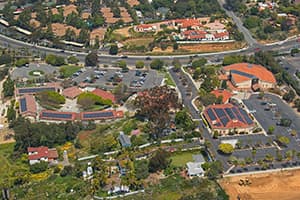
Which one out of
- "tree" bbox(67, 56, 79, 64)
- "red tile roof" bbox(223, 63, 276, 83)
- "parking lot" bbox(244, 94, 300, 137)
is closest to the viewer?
"parking lot" bbox(244, 94, 300, 137)

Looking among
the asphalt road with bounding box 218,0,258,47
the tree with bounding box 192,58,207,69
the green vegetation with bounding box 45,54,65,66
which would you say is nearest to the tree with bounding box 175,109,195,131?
the tree with bounding box 192,58,207,69

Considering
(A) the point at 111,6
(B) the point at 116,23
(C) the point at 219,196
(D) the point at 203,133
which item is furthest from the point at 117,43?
(C) the point at 219,196

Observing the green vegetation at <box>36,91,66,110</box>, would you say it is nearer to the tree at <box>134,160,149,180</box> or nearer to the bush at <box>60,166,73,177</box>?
the bush at <box>60,166,73,177</box>

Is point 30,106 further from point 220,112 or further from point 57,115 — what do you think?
point 220,112

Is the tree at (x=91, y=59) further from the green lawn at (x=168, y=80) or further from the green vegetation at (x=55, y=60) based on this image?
the green lawn at (x=168, y=80)

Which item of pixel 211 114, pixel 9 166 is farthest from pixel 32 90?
pixel 211 114

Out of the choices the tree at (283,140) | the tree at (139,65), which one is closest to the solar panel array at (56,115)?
the tree at (139,65)
